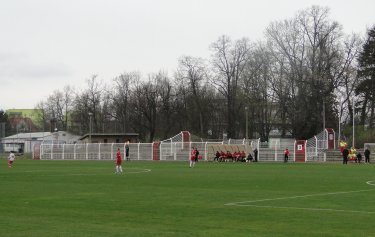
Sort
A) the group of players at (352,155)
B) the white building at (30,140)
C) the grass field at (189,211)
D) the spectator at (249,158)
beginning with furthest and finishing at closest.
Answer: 1. the white building at (30,140)
2. the spectator at (249,158)
3. the group of players at (352,155)
4. the grass field at (189,211)

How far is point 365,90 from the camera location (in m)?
83.2

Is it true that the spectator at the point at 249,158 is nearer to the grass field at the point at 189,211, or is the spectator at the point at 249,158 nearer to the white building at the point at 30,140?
the grass field at the point at 189,211

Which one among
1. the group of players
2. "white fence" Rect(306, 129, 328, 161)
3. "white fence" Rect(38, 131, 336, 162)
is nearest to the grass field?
the group of players

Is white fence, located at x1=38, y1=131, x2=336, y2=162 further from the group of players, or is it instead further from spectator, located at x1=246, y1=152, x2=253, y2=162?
the group of players

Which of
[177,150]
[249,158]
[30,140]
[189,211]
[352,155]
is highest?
[30,140]

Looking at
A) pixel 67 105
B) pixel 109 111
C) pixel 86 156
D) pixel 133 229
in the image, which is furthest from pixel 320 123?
pixel 133 229

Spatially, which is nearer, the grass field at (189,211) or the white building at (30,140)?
the grass field at (189,211)

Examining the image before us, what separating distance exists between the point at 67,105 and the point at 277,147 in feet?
250

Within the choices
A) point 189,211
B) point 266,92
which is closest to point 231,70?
point 266,92

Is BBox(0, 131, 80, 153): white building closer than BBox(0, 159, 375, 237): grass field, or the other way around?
BBox(0, 159, 375, 237): grass field

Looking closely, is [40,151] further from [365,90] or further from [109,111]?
[365,90]

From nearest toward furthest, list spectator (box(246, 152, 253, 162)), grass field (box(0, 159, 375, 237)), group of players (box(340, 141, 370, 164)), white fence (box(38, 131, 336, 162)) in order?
grass field (box(0, 159, 375, 237)), group of players (box(340, 141, 370, 164)), spectator (box(246, 152, 253, 162)), white fence (box(38, 131, 336, 162))

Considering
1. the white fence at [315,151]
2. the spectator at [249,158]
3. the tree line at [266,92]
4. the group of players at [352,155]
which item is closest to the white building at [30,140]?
the tree line at [266,92]

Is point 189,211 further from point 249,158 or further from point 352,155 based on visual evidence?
point 249,158
